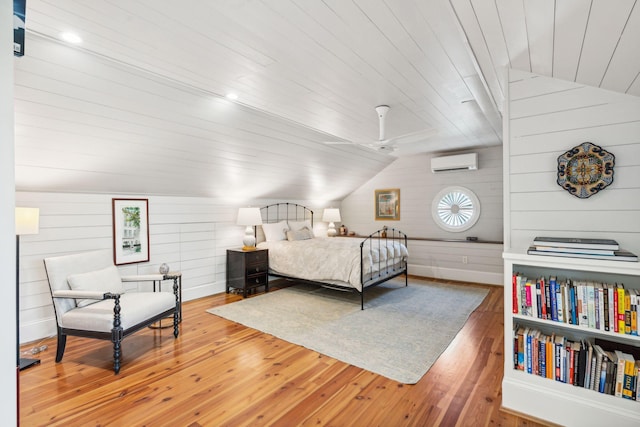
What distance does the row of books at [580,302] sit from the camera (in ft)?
6.27

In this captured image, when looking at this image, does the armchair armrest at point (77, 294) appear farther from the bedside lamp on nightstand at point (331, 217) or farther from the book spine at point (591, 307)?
the bedside lamp on nightstand at point (331, 217)

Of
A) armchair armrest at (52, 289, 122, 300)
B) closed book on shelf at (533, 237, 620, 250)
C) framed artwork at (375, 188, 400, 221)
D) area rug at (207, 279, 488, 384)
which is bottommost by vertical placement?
area rug at (207, 279, 488, 384)

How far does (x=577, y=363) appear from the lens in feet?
6.74

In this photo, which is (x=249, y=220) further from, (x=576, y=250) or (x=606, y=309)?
(x=606, y=309)

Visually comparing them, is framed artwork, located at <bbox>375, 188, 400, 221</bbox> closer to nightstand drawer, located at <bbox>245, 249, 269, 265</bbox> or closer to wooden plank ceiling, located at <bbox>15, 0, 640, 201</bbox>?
wooden plank ceiling, located at <bbox>15, 0, 640, 201</bbox>

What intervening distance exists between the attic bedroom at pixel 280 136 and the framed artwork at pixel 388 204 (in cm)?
268

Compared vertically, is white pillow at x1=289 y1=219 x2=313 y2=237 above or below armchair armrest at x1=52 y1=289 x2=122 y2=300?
above

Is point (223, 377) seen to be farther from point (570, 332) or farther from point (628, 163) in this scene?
point (628, 163)

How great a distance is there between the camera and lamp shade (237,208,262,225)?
523 cm

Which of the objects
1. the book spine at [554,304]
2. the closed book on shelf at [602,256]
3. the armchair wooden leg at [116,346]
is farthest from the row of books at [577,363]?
the armchair wooden leg at [116,346]

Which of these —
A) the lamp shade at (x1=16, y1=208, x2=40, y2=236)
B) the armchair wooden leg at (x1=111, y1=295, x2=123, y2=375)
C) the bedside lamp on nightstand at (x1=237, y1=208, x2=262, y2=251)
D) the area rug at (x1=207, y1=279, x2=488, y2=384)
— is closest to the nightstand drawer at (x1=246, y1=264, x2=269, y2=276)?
the bedside lamp on nightstand at (x1=237, y1=208, x2=262, y2=251)

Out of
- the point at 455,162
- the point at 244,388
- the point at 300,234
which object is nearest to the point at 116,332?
the point at 244,388

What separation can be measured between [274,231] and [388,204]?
2.67 meters

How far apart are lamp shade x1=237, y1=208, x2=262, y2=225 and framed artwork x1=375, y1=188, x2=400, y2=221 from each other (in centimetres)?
301
